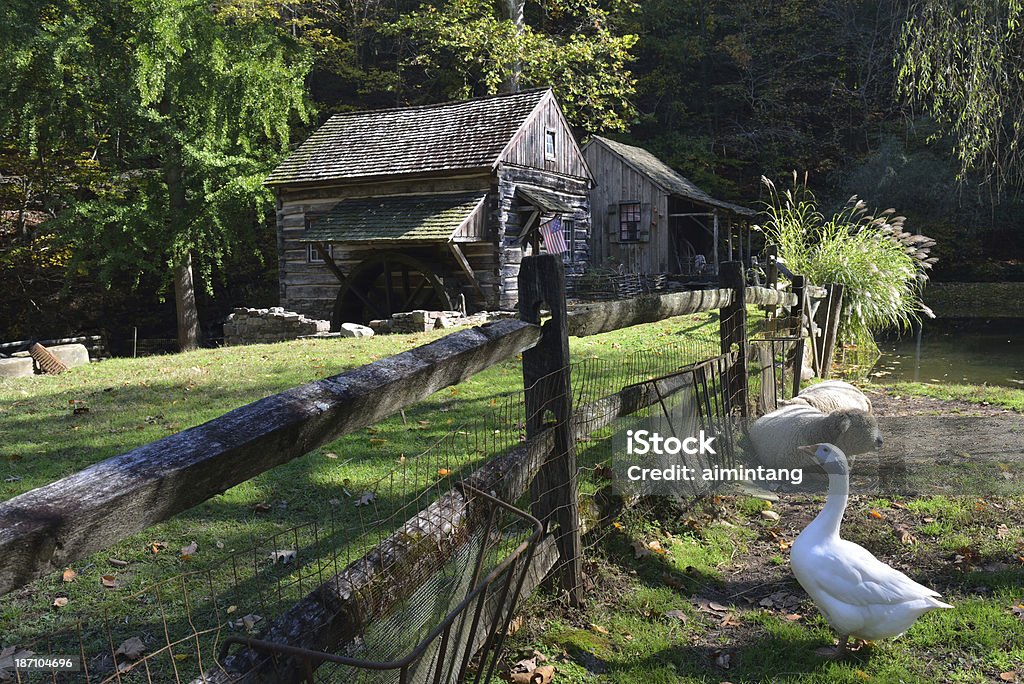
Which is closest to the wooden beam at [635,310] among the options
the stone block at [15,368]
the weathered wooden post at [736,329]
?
the weathered wooden post at [736,329]

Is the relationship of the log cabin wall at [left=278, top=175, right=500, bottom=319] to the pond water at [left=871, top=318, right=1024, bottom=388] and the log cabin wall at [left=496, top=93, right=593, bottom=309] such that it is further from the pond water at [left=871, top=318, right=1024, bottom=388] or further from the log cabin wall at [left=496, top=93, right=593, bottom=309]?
the pond water at [left=871, top=318, right=1024, bottom=388]

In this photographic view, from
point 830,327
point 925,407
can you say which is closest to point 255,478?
point 925,407

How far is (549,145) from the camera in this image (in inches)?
898

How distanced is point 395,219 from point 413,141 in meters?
2.91

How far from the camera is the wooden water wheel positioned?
→ 21.4m

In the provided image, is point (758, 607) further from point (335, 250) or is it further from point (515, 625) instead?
point (335, 250)

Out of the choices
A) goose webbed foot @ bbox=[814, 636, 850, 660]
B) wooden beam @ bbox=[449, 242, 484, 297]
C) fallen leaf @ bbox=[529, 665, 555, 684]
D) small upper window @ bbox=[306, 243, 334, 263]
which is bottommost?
goose webbed foot @ bbox=[814, 636, 850, 660]

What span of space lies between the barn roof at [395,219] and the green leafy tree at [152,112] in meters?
2.69

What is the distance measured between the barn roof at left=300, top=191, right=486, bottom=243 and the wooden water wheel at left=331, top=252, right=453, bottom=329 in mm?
893

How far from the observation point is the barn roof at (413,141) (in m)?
20.8

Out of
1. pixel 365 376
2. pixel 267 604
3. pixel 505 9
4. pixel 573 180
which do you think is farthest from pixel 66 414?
pixel 505 9

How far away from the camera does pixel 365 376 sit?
90.9 inches

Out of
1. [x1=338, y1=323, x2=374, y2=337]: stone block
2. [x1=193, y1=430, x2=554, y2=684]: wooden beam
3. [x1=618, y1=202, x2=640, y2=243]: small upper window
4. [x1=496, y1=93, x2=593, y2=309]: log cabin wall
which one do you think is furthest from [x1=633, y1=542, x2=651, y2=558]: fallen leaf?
[x1=618, y1=202, x2=640, y2=243]: small upper window

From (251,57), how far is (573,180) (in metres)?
9.89
